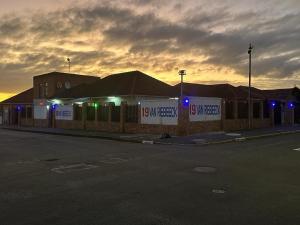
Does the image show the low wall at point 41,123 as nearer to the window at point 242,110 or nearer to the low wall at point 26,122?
the low wall at point 26,122

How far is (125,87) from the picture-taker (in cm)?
3525

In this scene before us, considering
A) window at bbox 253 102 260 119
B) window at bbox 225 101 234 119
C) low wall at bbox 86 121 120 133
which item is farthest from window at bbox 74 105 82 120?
window at bbox 253 102 260 119

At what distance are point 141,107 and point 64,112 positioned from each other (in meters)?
12.2

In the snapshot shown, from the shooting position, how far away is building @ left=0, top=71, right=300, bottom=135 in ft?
89.8

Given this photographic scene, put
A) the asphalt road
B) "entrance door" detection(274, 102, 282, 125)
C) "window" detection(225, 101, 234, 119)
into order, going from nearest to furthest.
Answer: the asphalt road < "window" detection(225, 101, 234, 119) < "entrance door" detection(274, 102, 282, 125)

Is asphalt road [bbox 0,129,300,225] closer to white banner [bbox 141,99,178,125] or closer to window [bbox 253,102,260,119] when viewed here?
white banner [bbox 141,99,178,125]

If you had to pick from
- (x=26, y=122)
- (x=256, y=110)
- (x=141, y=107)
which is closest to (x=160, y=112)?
(x=141, y=107)

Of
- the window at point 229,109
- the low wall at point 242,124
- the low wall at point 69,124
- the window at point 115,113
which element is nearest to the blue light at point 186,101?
the low wall at point 242,124

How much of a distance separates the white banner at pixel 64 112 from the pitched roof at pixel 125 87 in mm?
2038

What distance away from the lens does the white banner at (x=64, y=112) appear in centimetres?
3725

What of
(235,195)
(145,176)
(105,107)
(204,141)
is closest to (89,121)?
(105,107)

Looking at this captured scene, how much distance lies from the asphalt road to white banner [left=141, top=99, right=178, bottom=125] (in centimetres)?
1190

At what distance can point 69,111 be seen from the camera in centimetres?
3741

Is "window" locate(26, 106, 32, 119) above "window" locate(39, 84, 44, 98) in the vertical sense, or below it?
below
